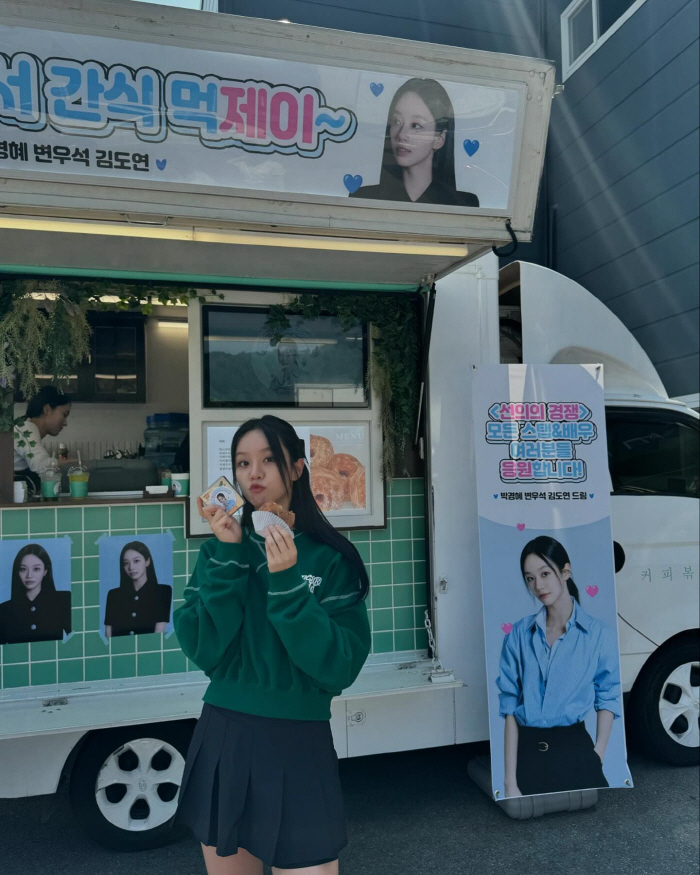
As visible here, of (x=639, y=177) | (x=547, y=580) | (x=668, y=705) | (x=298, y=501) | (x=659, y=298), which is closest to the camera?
(x=298, y=501)

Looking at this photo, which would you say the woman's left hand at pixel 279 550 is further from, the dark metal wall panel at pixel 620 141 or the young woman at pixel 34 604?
the dark metal wall panel at pixel 620 141

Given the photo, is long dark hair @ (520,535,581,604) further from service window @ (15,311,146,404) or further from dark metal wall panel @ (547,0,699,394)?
dark metal wall panel @ (547,0,699,394)

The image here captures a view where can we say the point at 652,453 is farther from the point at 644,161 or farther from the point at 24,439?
the point at 644,161

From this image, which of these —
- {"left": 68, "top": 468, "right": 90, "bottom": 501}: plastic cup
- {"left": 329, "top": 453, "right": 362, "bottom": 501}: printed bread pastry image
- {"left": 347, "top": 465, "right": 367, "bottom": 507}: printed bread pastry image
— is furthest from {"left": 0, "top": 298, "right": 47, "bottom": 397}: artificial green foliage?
{"left": 347, "top": 465, "right": 367, "bottom": 507}: printed bread pastry image

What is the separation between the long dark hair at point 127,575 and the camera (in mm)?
3771

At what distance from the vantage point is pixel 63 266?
3598mm

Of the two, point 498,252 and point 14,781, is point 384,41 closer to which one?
point 498,252

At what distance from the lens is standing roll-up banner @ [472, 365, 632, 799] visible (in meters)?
3.75

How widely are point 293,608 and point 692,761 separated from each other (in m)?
3.64

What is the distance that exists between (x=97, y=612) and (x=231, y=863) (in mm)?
1793

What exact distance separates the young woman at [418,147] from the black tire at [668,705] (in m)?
3.09

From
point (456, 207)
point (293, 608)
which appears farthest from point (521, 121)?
point (293, 608)

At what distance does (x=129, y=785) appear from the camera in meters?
3.54

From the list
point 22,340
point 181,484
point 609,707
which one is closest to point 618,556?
point 609,707
